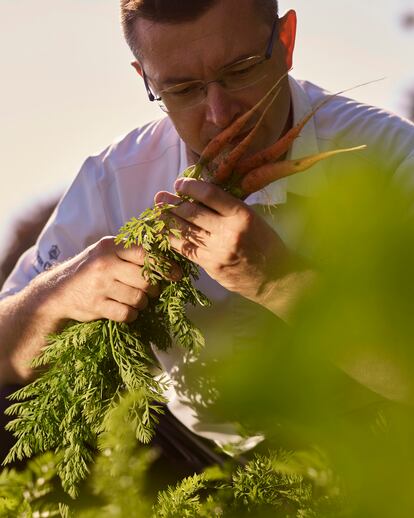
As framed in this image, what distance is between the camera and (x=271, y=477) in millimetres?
1323

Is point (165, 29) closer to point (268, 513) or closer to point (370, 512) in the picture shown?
point (268, 513)

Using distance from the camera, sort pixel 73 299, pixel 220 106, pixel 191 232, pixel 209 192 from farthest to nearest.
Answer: pixel 220 106 < pixel 73 299 < pixel 191 232 < pixel 209 192

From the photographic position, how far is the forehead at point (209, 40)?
2412 millimetres

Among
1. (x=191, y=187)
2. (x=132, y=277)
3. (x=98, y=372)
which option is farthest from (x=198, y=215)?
(x=98, y=372)

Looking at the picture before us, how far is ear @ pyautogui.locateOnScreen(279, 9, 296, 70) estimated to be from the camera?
106 inches

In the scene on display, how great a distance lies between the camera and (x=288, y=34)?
2795 mm

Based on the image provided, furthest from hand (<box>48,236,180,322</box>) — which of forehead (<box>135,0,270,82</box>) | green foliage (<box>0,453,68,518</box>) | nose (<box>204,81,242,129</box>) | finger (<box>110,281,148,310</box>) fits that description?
green foliage (<box>0,453,68,518</box>)

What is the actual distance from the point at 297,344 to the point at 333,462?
10 centimetres

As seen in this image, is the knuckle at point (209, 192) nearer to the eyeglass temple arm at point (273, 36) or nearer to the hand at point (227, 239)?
the hand at point (227, 239)

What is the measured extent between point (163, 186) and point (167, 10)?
765mm

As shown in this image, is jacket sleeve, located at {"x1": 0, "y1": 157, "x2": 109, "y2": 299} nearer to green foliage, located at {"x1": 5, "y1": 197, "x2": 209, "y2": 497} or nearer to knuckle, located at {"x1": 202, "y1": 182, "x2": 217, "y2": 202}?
green foliage, located at {"x1": 5, "y1": 197, "x2": 209, "y2": 497}

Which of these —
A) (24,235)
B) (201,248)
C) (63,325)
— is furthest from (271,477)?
(24,235)

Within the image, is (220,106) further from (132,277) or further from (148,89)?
(132,277)

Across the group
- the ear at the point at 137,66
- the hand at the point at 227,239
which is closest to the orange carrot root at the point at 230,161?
the hand at the point at 227,239
